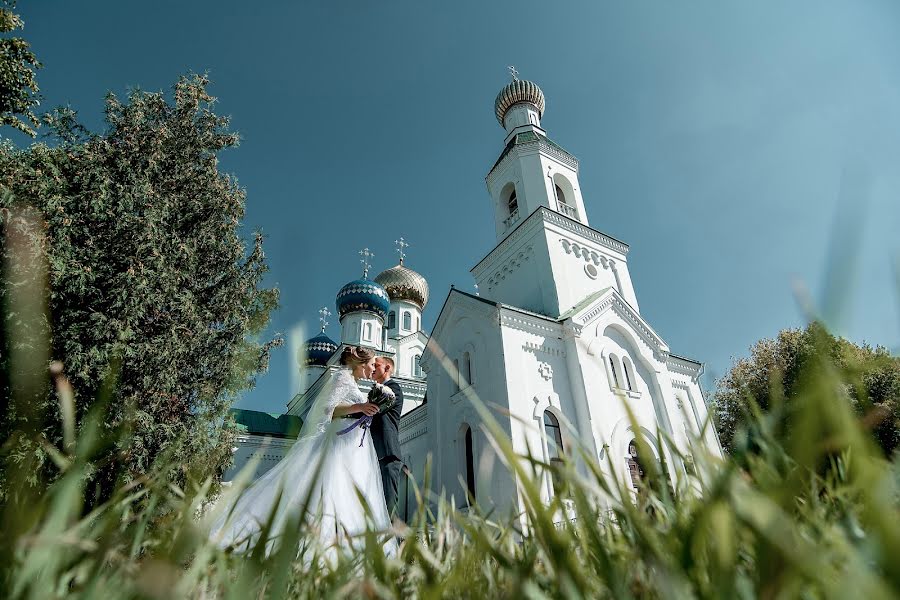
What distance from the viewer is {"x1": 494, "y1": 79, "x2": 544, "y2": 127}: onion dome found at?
816 inches

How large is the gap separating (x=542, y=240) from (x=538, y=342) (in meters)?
4.06

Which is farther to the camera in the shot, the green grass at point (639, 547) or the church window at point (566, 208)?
the church window at point (566, 208)

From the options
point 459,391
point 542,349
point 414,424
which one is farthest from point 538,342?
point 414,424

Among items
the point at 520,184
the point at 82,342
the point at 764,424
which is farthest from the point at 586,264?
the point at 764,424

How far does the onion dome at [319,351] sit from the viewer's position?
28.1m

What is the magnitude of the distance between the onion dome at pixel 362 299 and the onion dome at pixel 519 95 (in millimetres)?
12537

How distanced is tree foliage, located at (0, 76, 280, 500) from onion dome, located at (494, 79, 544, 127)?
46.5 ft

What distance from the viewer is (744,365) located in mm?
23156

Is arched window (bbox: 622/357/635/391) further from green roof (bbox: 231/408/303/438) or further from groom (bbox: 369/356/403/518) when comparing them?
green roof (bbox: 231/408/303/438)

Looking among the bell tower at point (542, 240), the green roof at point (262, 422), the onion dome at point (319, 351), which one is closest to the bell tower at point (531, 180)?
the bell tower at point (542, 240)

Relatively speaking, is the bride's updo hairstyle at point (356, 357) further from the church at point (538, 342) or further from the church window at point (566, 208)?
the church window at point (566, 208)

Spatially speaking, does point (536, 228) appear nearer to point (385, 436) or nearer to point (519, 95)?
point (519, 95)

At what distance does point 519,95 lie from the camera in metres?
20.7

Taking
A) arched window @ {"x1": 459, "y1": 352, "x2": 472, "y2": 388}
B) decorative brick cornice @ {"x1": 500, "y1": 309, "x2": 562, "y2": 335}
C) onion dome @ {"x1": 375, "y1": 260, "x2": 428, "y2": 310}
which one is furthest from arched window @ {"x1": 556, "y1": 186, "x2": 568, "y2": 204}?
onion dome @ {"x1": 375, "y1": 260, "x2": 428, "y2": 310}
